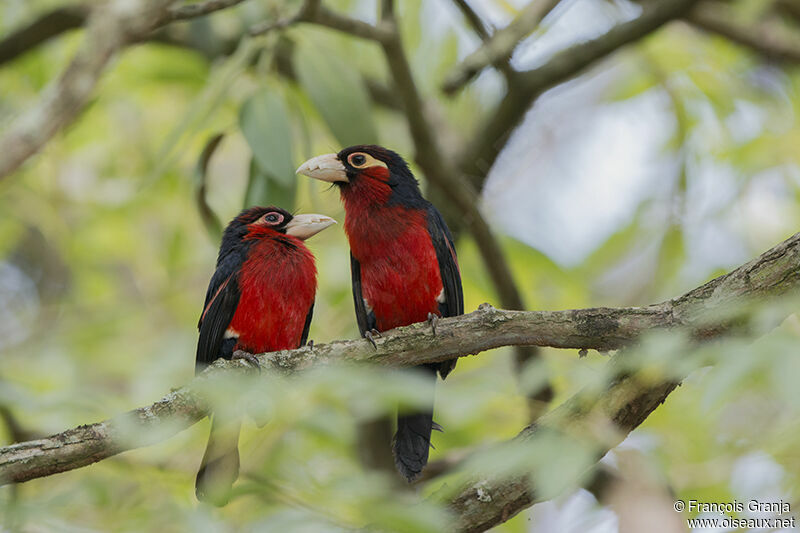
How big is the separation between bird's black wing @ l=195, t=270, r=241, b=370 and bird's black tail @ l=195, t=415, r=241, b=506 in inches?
28.0

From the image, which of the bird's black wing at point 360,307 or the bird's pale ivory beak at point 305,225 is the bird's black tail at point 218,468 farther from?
the bird's pale ivory beak at point 305,225

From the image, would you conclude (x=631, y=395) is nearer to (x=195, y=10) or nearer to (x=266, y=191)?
(x=266, y=191)

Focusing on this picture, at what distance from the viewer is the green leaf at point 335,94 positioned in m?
3.78

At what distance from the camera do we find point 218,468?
145 inches

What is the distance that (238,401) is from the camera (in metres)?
2.12

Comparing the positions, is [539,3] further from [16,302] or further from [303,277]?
[16,302]

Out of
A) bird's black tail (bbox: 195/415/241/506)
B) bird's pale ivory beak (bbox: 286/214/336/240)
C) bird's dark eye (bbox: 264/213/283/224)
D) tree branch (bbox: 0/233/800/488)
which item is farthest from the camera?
bird's dark eye (bbox: 264/213/283/224)

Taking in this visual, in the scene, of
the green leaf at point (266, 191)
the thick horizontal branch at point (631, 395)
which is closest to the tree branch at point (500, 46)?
the green leaf at point (266, 191)

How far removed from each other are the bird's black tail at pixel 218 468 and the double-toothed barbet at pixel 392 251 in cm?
88

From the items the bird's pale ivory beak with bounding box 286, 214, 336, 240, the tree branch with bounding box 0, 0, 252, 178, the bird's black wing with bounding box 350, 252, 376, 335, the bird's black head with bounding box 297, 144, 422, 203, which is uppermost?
the tree branch with bounding box 0, 0, 252, 178

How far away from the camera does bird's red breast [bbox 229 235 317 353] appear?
438 centimetres

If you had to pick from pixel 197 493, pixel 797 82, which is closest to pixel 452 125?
pixel 797 82

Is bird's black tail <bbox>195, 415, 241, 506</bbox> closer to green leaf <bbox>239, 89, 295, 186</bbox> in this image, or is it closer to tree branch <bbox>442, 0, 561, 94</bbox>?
green leaf <bbox>239, 89, 295, 186</bbox>

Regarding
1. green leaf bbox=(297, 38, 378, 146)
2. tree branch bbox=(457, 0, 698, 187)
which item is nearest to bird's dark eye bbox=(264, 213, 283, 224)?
green leaf bbox=(297, 38, 378, 146)
